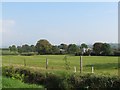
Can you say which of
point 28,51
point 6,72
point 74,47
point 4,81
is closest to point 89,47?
point 74,47

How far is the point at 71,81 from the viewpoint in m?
15.1

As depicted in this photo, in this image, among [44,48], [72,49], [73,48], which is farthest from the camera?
[44,48]

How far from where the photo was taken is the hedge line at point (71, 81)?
1402cm

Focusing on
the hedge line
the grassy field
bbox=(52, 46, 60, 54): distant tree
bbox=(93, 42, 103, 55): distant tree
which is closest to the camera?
the hedge line

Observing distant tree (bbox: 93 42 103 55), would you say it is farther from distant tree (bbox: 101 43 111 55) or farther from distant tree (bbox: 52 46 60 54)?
distant tree (bbox: 52 46 60 54)

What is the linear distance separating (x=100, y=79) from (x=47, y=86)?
9.32ft

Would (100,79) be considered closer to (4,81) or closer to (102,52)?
(4,81)

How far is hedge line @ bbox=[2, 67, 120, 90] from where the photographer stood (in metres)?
14.0

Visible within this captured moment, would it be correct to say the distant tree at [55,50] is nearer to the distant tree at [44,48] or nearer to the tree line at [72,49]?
the tree line at [72,49]

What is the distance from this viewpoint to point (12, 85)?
40.8ft

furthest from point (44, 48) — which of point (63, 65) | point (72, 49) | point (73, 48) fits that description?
point (63, 65)

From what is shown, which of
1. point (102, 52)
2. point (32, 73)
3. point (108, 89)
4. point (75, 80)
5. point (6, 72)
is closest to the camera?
point (108, 89)

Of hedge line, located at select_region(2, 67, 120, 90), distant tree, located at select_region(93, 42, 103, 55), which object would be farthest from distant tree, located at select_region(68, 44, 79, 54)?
hedge line, located at select_region(2, 67, 120, 90)

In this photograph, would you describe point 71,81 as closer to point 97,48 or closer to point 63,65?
point 63,65
